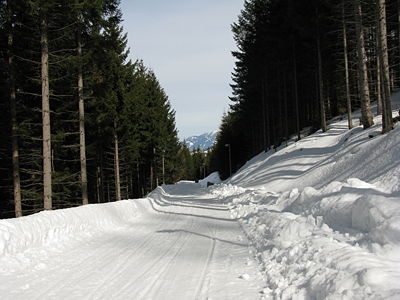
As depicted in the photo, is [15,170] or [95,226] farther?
[15,170]

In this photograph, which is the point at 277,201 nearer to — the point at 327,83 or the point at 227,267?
the point at 227,267

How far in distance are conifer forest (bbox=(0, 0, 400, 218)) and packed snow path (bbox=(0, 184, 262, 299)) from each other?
601 centimetres

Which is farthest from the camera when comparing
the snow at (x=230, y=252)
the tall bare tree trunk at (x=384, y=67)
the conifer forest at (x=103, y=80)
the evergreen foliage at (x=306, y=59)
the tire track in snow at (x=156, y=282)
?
the evergreen foliage at (x=306, y=59)

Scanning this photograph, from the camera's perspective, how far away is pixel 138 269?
6.07 metres

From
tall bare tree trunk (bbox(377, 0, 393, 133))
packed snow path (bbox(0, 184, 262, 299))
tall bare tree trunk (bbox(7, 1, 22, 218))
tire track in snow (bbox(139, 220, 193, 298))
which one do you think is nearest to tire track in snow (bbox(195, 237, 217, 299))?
packed snow path (bbox(0, 184, 262, 299))

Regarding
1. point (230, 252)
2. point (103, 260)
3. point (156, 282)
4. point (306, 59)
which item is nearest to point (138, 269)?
point (156, 282)

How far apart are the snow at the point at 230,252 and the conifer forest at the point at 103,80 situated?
4.70m

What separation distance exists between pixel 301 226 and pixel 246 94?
120ft

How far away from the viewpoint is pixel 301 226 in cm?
723

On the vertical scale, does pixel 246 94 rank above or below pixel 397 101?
above

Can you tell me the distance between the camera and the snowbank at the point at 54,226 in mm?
6824

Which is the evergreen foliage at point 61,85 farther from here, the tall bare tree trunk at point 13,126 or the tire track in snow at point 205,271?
the tire track in snow at point 205,271

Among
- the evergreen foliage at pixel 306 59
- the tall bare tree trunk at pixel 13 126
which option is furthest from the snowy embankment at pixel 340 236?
the tall bare tree trunk at pixel 13 126

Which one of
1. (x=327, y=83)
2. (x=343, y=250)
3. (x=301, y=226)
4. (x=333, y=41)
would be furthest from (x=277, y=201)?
(x=327, y=83)
